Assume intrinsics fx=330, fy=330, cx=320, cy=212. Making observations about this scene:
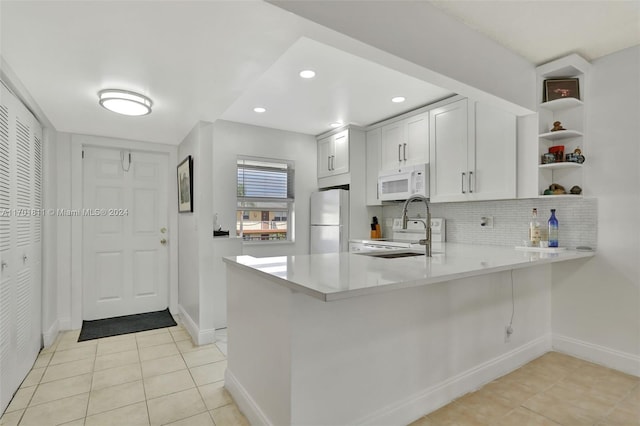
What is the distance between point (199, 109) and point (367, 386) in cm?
241

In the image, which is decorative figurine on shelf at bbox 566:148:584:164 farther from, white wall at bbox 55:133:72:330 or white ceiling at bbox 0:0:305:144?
white wall at bbox 55:133:72:330

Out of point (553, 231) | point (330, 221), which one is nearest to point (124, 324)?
point (330, 221)

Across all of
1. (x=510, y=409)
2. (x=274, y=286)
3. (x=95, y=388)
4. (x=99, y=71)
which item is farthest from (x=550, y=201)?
(x=95, y=388)

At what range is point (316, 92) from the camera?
3014 millimetres

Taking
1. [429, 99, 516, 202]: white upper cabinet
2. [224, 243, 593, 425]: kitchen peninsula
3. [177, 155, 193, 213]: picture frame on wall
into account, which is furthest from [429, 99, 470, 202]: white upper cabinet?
[177, 155, 193, 213]: picture frame on wall

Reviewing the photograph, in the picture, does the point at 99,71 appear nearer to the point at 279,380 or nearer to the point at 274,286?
the point at 274,286

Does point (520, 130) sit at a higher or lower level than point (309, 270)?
higher

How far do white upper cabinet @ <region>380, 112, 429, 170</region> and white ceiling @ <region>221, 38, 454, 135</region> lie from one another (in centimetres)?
15

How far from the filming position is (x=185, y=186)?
3443 mm

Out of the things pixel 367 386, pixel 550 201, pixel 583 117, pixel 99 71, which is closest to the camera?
pixel 367 386

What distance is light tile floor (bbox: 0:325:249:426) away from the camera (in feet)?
6.23

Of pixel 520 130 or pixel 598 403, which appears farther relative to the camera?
pixel 520 130

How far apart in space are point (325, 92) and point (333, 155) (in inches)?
52.0

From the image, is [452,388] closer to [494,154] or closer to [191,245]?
[494,154]
